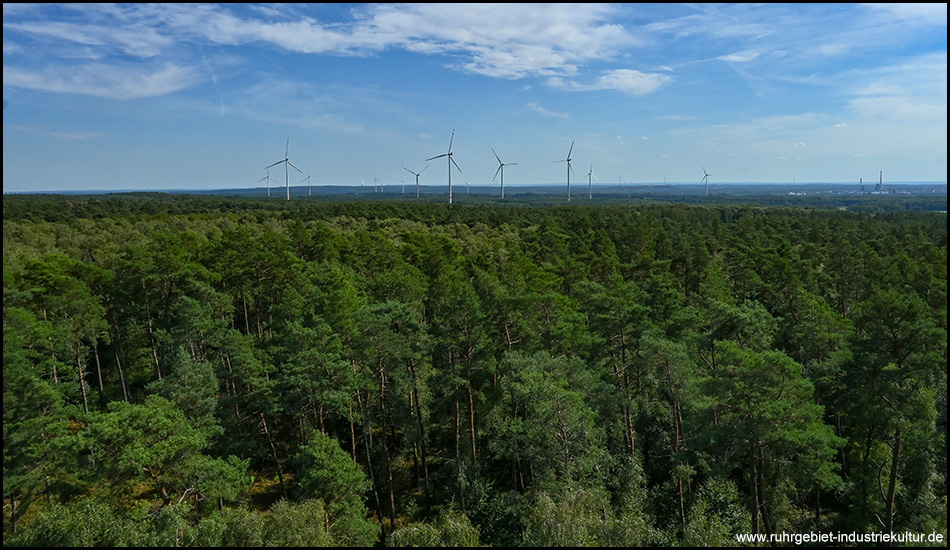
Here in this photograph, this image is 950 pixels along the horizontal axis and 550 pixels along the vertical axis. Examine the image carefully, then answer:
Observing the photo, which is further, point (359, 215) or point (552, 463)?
point (359, 215)

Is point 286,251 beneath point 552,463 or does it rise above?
above

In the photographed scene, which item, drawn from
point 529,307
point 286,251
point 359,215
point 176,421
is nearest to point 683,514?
point 529,307

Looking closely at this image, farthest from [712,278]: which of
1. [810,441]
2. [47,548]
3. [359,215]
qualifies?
[359,215]

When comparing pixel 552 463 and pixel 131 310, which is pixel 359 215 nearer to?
pixel 131 310

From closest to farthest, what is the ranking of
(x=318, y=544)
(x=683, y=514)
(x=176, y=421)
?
(x=318, y=544) → (x=176, y=421) → (x=683, y=514)

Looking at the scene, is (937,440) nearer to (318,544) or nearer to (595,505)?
(595,505)

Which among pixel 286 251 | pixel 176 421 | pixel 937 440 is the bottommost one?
pixel 937 440

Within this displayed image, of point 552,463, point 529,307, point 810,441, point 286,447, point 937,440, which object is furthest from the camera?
point 286,447
